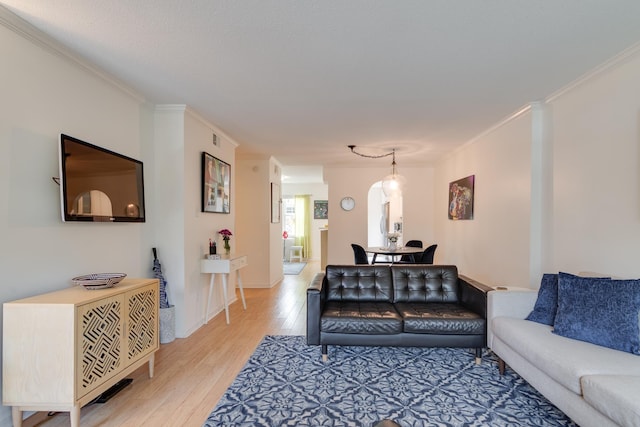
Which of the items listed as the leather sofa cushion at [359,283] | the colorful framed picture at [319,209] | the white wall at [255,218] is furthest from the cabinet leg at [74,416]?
the colorful framed picture at [319,209]

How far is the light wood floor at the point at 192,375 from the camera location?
2.05 m

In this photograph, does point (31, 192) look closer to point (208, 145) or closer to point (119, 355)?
point (119, 355)

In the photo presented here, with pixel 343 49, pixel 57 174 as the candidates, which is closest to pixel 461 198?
pixel 343 49

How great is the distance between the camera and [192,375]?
2605 mm

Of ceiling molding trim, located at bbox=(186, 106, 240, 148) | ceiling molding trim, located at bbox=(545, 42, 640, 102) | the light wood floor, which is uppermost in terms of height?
ceiling molding trim, located at bbox=(545, 42, 640, 102)

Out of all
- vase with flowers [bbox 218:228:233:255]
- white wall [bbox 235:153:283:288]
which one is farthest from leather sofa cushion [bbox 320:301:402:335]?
white wall [bbox 235:153:283:288]

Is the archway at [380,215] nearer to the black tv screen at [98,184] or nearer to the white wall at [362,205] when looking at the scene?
the white wall at [362,205]

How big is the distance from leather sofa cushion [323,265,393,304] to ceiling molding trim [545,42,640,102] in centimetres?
233

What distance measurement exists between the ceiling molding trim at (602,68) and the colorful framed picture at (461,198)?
78.2 inches

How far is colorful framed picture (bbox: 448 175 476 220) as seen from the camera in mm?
4969

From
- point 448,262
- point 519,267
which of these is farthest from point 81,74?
point 448,262

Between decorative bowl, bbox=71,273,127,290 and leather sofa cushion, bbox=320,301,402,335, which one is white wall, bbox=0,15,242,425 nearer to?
decorative bowl, bbox=71,273,127,290

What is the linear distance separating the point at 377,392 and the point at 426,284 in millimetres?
1340

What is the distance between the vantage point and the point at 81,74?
8.07ft
